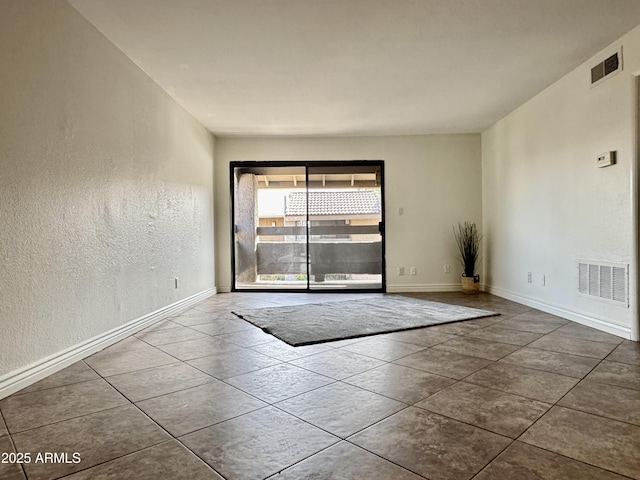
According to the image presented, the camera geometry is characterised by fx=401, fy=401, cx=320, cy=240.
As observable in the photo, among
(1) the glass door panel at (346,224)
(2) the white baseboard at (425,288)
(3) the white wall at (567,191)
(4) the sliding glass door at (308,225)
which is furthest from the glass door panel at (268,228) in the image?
(3) the white wall at (567,191)

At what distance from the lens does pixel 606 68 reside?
3.24 metres

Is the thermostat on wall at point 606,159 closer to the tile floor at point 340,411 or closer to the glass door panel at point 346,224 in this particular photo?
the tile floor at point 340,411

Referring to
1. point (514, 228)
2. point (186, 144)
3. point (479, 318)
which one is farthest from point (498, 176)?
point (186, 144)

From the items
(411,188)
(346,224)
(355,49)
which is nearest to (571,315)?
(411,188)

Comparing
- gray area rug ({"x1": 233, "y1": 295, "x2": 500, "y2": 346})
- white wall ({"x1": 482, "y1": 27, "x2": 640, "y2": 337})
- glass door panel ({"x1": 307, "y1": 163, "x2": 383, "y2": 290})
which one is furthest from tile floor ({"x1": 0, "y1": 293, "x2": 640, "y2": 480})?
glass door panel ({"x1": 307, "y1": 163, "x2": 383, "y2": 290})

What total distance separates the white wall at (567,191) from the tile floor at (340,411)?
794 millimetres

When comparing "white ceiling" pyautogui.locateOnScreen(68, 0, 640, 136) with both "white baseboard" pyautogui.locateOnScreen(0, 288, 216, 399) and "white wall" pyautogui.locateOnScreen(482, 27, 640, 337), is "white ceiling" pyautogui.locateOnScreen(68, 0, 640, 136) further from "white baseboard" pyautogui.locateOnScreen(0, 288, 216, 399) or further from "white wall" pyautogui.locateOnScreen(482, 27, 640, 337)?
"white baseboard" pyautogui.locateOnScreen(0, 288, 216, 399)

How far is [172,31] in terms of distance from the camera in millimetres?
2893

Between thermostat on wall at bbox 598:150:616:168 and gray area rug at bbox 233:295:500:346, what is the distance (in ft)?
5.56

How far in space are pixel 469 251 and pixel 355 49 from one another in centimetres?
352

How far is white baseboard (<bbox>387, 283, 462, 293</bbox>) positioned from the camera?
19.5 feet

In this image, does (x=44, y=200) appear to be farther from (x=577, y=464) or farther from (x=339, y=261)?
(x=339, y=261)

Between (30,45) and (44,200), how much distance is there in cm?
87

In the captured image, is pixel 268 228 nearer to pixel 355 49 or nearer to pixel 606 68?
pixel 355 49
